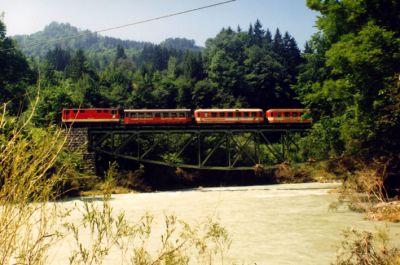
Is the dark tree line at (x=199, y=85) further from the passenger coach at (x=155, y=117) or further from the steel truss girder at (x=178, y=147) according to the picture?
the passenger coach at (x=155, y=117)

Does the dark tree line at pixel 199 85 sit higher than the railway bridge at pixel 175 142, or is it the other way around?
the dark tree line at pixel 199 85

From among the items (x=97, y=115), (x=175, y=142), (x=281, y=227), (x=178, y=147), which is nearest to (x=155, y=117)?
(x=97, y=115)

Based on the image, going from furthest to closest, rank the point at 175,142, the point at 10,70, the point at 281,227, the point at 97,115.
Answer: the point at 175,142, the point at 10,70, the point at 97,115, the point at 281,227

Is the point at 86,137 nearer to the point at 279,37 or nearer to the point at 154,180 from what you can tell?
the point at 154,180

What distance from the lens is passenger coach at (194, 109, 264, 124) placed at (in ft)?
138

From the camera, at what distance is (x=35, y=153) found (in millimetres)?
3342

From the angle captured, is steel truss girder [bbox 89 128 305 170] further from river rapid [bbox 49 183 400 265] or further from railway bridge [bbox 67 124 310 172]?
river rapid [bbox 49 183 400 265]

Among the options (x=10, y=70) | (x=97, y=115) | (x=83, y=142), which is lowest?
(x=83, y=142)

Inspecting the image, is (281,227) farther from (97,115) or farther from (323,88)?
(97,115)

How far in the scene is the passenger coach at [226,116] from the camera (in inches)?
1658

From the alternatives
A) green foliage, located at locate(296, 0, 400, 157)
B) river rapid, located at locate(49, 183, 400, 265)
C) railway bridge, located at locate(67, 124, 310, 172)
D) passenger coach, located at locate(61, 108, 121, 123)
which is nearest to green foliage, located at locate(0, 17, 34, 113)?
railway bridge, located at locate(67, 124, 310, 172)

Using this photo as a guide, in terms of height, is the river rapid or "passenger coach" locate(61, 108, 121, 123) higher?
"passenger coach" locate(61, 108, 121, 123)

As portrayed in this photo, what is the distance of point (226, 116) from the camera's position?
42281 mm

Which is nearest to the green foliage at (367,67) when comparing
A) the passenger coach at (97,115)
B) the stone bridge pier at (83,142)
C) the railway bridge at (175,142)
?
the railway bridge at (175,142)
